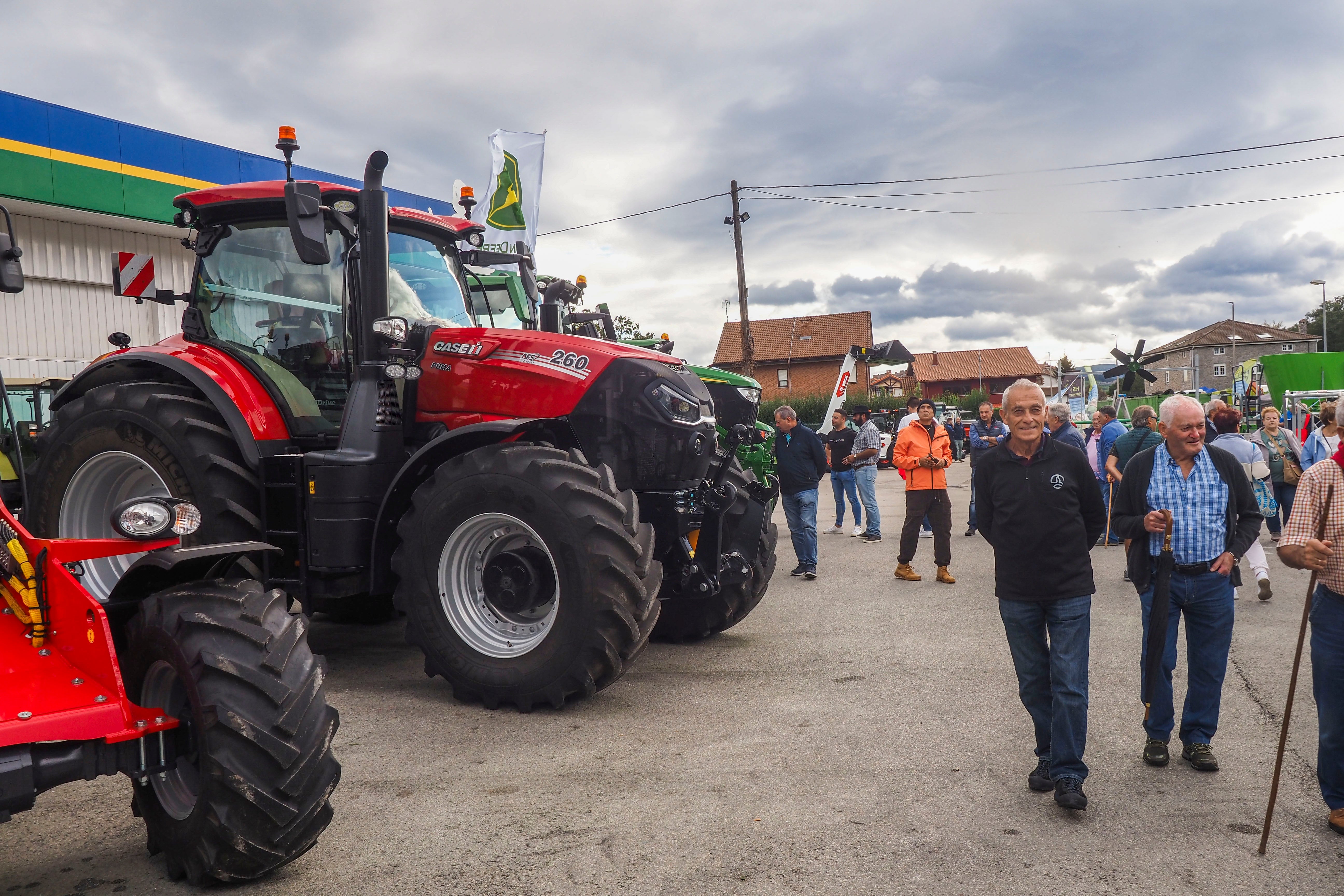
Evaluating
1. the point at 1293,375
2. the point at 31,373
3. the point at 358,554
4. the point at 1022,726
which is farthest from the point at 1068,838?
the point at 1293,375

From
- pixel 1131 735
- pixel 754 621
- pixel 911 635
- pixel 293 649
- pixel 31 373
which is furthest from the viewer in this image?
pixel 31 373

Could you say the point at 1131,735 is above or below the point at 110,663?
below

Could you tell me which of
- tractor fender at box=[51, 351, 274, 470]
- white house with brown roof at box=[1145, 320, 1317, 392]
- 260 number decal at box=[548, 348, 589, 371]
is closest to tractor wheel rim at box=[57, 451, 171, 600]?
tractor fender at box=[51, 351, 274, 470]

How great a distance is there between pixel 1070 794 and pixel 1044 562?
3.09 ft

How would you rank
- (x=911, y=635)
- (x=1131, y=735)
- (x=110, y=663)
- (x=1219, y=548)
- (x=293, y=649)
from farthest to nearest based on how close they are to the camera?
(x=911, y=635) < (x=1131, y=735) < (x=1219, y=548) < (x=293, y=649) < (x=110, y=663)

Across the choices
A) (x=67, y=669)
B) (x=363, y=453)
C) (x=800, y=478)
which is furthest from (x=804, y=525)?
(x=67, y=669)

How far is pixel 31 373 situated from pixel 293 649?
1342cm

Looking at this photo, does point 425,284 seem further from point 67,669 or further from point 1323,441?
point 1323,441

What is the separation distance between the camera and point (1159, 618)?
14.4 ft

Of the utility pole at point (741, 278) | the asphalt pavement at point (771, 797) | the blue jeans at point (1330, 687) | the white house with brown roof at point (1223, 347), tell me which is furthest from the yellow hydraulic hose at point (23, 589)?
the white house with brown roof at point (1223, 347)

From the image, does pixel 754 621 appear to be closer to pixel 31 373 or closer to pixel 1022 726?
pixel 1022 726

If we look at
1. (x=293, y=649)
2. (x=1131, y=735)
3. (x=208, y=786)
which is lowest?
(x=1131, y=735)

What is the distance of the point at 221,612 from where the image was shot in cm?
309

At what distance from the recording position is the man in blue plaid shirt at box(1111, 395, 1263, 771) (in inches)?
171
